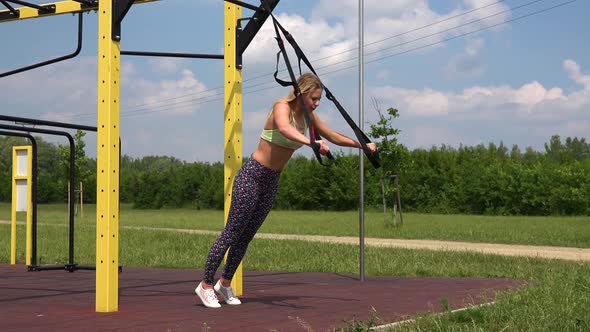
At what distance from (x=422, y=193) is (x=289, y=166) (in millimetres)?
8739

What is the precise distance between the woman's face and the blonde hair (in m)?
0.02

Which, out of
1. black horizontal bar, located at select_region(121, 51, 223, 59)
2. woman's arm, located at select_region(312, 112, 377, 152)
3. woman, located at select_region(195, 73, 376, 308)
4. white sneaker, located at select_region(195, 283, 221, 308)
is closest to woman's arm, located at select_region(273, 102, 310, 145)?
woman, located at select_region(195, 73, 376, 308)

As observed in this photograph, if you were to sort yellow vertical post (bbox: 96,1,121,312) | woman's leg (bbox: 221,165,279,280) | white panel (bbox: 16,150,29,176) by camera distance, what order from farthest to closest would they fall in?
white panel (bbox: 16,150,29,176) < woman's leg (bbox: 221,165,279,280) < yellow vertical post (bbox: 96,1,121,312)

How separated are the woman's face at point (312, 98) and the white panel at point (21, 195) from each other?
5.83m

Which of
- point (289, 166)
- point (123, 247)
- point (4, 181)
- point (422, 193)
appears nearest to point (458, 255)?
point (123, 247)

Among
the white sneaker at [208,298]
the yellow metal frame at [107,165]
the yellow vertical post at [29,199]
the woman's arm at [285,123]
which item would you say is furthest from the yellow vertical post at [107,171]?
the yellow vertical post at [29,199]

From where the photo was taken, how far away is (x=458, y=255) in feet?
37.4

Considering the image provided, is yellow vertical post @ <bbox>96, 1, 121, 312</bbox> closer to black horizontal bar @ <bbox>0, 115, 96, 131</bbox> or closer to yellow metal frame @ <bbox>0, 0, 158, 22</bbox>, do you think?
black horizontal bar @ <bbox>0, 115, 96, 131</bbox>

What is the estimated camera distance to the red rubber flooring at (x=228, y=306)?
15.1ft

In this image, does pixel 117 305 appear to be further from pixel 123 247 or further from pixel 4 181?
pixel 4 181

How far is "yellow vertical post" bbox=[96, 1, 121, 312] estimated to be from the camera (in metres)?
5.18

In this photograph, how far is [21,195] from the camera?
1001cm

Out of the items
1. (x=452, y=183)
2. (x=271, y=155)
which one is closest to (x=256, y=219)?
(x=271, y=155)

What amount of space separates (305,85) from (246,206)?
36.1 inches
